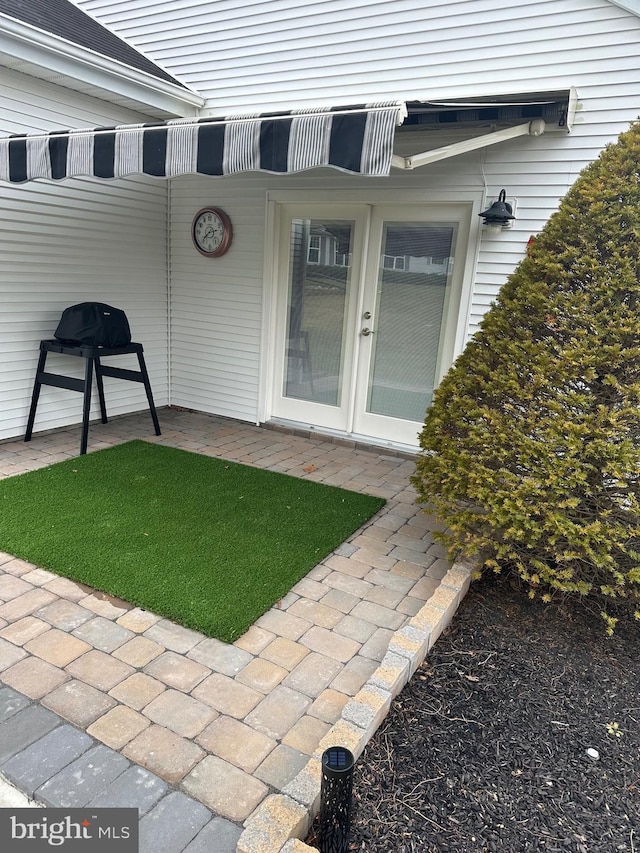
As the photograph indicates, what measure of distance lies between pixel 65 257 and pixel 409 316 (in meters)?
3.30

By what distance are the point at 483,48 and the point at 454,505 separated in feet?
12.2

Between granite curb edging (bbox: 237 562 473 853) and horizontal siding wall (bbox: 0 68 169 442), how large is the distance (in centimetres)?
424

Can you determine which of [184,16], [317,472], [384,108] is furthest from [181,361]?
[384,108]

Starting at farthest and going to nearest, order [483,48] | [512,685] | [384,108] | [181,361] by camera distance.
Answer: [181,361]
[483,48]
[384,108]
[512,685]

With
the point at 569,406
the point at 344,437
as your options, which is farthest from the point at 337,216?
the point at 569,406

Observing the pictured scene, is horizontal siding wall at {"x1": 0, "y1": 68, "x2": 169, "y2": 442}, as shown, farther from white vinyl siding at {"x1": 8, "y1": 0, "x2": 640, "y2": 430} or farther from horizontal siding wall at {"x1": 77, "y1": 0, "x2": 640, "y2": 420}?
horizontal siding wall at {"x1": 77, "y1": 0, "x2": 640, "y2": 420}

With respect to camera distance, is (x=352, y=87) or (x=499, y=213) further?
(x=352, y=87)

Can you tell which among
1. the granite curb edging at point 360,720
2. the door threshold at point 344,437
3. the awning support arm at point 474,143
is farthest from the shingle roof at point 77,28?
the granite curb edging at point 360,720

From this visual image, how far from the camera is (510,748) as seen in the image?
7.16 feet

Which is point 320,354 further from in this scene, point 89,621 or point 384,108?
point 89,621

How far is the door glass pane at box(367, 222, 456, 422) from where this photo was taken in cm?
518

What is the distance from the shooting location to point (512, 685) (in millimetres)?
2531

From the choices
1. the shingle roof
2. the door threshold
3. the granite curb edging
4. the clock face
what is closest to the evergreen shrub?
the granite curb edging

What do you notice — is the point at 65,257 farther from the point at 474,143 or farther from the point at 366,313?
the point at 474,143
